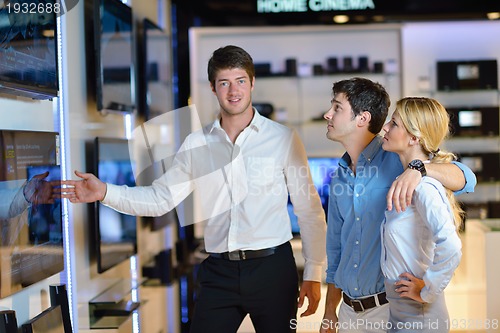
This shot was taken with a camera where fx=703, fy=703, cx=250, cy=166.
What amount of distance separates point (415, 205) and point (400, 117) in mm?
324

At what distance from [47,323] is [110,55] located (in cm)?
170

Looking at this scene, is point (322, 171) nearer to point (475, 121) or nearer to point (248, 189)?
point (475, 121)

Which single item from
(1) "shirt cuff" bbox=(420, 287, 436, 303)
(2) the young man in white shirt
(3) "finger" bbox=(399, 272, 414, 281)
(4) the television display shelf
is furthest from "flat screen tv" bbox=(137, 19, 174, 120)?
(1) "shirt cuff" bbox=(420, 287, 436, 303)

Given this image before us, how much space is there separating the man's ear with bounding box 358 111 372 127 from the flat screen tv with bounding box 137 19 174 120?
2392 mm

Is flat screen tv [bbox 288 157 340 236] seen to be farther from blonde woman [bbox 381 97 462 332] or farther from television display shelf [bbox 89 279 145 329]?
blonde woman [bbox 381 97 462 332]

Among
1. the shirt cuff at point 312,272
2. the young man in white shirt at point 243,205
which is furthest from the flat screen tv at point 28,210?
the shirt cuff at point 312,272

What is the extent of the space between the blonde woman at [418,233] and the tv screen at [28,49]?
1.39 metres

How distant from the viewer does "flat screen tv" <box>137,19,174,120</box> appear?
492 cm

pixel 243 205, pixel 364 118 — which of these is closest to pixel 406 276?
pixel 364 118

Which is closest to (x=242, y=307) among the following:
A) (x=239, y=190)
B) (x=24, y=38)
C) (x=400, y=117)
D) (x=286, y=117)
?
(x=239, y=190)

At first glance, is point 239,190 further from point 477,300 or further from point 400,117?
→ point 477,300

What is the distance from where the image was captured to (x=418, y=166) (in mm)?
2467

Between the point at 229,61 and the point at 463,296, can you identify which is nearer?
the point at 229,61

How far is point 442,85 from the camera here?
610cm
